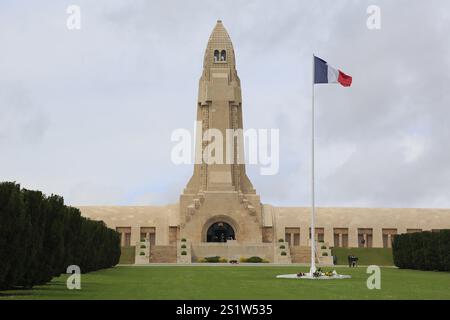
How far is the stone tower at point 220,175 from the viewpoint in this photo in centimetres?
7725

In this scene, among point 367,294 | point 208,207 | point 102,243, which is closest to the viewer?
point 367,294

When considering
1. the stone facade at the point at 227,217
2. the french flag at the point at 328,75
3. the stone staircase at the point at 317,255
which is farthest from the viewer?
the stone facade at the point at 227,217

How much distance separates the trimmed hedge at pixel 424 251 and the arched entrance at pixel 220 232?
89.3 ft

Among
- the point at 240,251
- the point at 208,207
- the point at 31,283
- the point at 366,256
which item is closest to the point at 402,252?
the point at 366,256

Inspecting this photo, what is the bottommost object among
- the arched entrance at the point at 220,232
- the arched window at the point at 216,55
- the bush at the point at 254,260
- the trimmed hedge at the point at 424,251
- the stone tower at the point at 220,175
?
→ the bush at the point at 254,260

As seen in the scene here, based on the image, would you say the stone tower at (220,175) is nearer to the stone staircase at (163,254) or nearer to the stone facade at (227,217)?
the stone facade at (227,217)

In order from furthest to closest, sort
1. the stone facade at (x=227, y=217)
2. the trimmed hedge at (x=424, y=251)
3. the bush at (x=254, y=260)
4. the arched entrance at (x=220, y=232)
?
the arched entrance at (x=220, y=232)
the stone facade at (x=227, y=217)
the bush at (x=254, y=260)
the trimmed hedge at (x=424, y=251)

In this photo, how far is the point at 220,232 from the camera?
3091 inches

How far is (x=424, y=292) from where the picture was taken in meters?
23.9

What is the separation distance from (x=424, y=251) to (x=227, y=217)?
32.3 m

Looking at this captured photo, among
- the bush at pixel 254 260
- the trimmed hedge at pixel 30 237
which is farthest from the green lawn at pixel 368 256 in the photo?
the trimmed hedge at pixel 30 237

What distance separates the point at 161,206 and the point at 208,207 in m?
12.3
